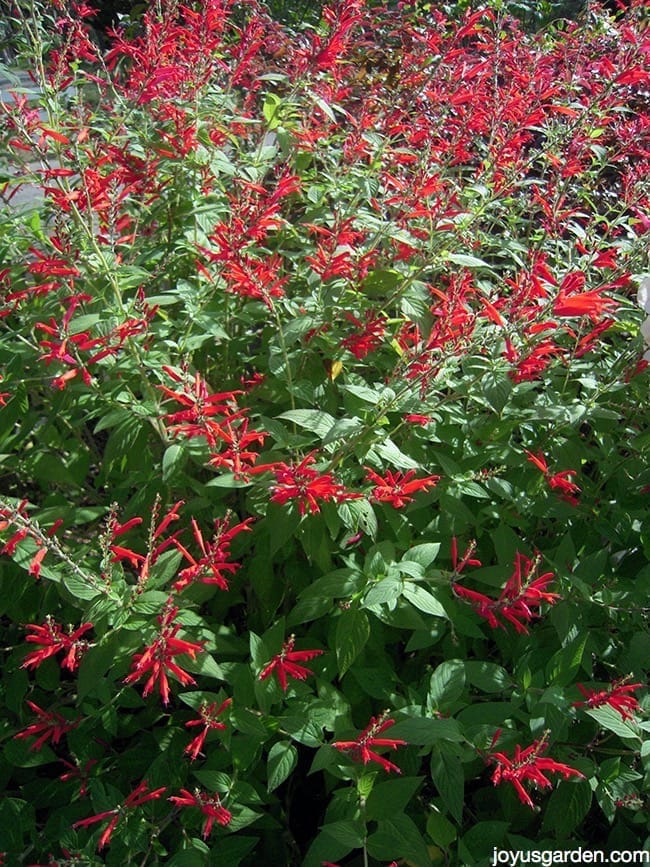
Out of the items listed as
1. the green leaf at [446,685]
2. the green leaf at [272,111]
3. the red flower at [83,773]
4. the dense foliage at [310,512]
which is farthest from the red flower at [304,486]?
the green leaf at [272,111]

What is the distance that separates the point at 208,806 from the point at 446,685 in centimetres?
59

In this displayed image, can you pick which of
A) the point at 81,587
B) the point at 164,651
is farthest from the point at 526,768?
the point at 81,587

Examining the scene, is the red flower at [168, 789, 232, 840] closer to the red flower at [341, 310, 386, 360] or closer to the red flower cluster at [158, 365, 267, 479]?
the red flower cluster at [158, 365, 267, 479]

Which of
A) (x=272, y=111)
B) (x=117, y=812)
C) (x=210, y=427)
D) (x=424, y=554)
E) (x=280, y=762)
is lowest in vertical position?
(x=117, y=812)

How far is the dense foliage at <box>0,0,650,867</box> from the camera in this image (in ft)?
5.61

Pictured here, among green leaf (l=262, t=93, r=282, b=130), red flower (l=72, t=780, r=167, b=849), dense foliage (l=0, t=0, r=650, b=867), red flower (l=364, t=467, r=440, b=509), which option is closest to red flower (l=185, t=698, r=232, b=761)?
dense foliage (l=0, t=0, r=650, b=867)

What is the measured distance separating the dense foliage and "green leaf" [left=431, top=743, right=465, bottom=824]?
1 centimetres

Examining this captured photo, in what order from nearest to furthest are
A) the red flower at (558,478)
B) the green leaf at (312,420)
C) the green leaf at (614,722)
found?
the green leaf at (614,722) < the green leaf at (312,420) < the red flower at (558,478)

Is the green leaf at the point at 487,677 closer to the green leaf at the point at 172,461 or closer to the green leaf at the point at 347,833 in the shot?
the green leaf at the point at 347,833

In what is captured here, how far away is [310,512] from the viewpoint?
1.79 metres

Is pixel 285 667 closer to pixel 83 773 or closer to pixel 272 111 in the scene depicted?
pixel 83 773

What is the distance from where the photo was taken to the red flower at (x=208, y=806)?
1625 millimetres

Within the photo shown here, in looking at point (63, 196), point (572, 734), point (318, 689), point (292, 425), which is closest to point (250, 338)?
point (292, 425)

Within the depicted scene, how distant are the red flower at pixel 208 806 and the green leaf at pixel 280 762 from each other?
0.11 m
